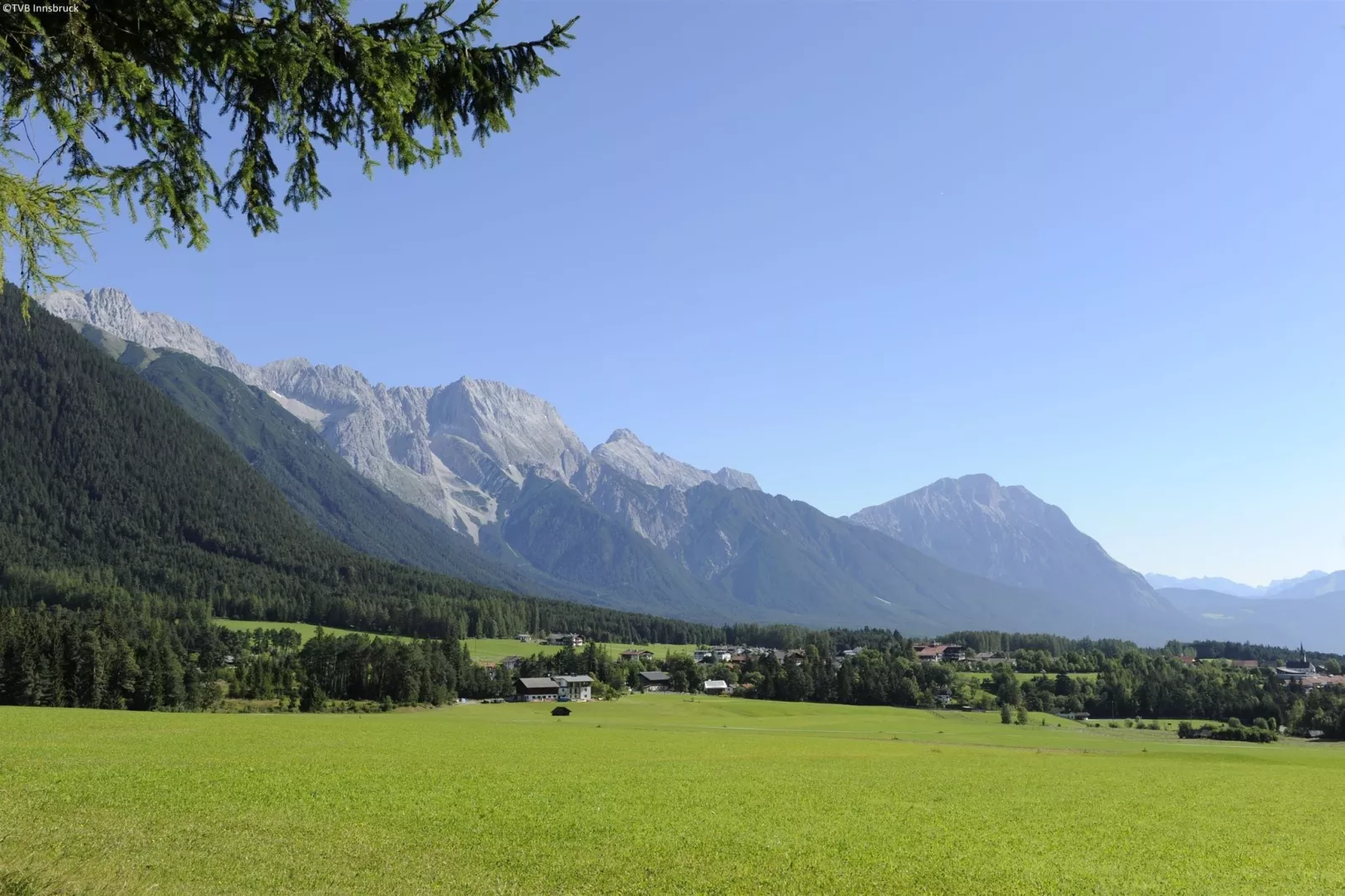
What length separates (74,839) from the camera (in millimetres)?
19281

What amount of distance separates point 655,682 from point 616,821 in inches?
6189

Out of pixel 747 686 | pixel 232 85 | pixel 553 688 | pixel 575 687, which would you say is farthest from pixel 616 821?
pixel 747 686

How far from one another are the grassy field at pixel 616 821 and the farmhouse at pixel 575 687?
9331 centimetres

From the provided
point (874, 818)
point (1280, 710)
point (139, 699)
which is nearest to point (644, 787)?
point (874, 818)

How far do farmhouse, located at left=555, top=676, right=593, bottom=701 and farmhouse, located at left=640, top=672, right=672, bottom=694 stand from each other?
101 ft

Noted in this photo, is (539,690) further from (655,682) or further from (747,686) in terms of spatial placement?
(747,686)

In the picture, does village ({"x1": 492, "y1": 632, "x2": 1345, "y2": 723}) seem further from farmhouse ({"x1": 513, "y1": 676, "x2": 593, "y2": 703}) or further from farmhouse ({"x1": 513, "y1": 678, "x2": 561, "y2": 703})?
farmhouse ({"x1": 513, "y1": 678, "x2": 561, "y2": 703})

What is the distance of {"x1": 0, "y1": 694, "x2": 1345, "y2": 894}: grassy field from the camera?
728 inches

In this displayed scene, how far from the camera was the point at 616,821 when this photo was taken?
24.8 metres

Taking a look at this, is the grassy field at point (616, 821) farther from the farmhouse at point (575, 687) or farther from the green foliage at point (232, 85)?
the farmhouse at point (575, 687)

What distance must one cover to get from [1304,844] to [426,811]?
28.4 m

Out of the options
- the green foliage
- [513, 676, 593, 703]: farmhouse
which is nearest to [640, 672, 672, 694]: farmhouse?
[513, 676, 593, 703]: farmhouse

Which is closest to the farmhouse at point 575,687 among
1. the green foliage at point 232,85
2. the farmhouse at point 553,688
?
the farmhouse at point 553,688

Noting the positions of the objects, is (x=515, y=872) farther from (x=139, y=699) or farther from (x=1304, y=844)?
(x=139, y=699)
